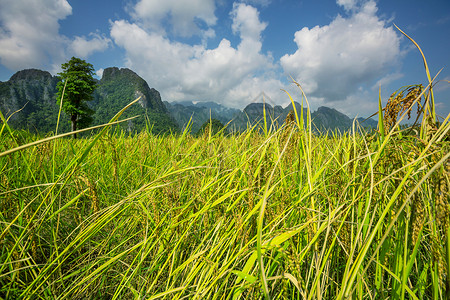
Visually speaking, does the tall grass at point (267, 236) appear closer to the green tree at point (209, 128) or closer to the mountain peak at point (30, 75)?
the green tree at point (209, 128)

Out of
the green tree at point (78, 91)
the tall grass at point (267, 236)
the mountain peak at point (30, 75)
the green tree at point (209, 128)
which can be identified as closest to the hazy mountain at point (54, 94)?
the mountain peak at point (30, 75)

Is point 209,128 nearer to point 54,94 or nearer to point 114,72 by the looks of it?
point 54,94

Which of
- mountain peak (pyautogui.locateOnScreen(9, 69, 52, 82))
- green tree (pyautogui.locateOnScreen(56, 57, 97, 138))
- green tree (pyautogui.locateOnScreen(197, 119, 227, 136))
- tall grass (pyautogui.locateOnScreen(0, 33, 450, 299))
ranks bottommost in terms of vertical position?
tall grass (pyautogui.locateOnScreen(0, 33, 450, 299))

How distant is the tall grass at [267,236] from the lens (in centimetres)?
60

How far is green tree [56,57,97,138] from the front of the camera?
98.5ft

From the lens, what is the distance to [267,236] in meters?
0.83

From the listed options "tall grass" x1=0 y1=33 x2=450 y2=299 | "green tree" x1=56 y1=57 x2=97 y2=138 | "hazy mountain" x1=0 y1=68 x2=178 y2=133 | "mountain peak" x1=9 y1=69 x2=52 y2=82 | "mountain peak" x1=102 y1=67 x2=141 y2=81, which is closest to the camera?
"tall grass" x1=0 y1=33 x2=450 y2=299

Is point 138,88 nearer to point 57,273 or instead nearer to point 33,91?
point 33,91

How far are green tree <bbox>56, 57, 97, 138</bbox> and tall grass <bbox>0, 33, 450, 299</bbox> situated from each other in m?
36.5

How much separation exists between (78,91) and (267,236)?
3935cm

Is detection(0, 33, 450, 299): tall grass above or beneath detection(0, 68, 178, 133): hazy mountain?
beneath

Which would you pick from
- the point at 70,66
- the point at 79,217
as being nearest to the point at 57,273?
the point at 79,217

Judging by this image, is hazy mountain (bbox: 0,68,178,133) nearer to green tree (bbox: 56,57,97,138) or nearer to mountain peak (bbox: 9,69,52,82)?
mountain peak (bbox: 9,69,52,82)

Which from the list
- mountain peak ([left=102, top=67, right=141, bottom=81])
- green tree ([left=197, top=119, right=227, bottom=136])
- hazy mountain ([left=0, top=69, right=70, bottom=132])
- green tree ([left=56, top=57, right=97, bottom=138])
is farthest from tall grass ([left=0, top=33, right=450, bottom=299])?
mountain peak ([left=102, top=67, right=141, bottom=81])
